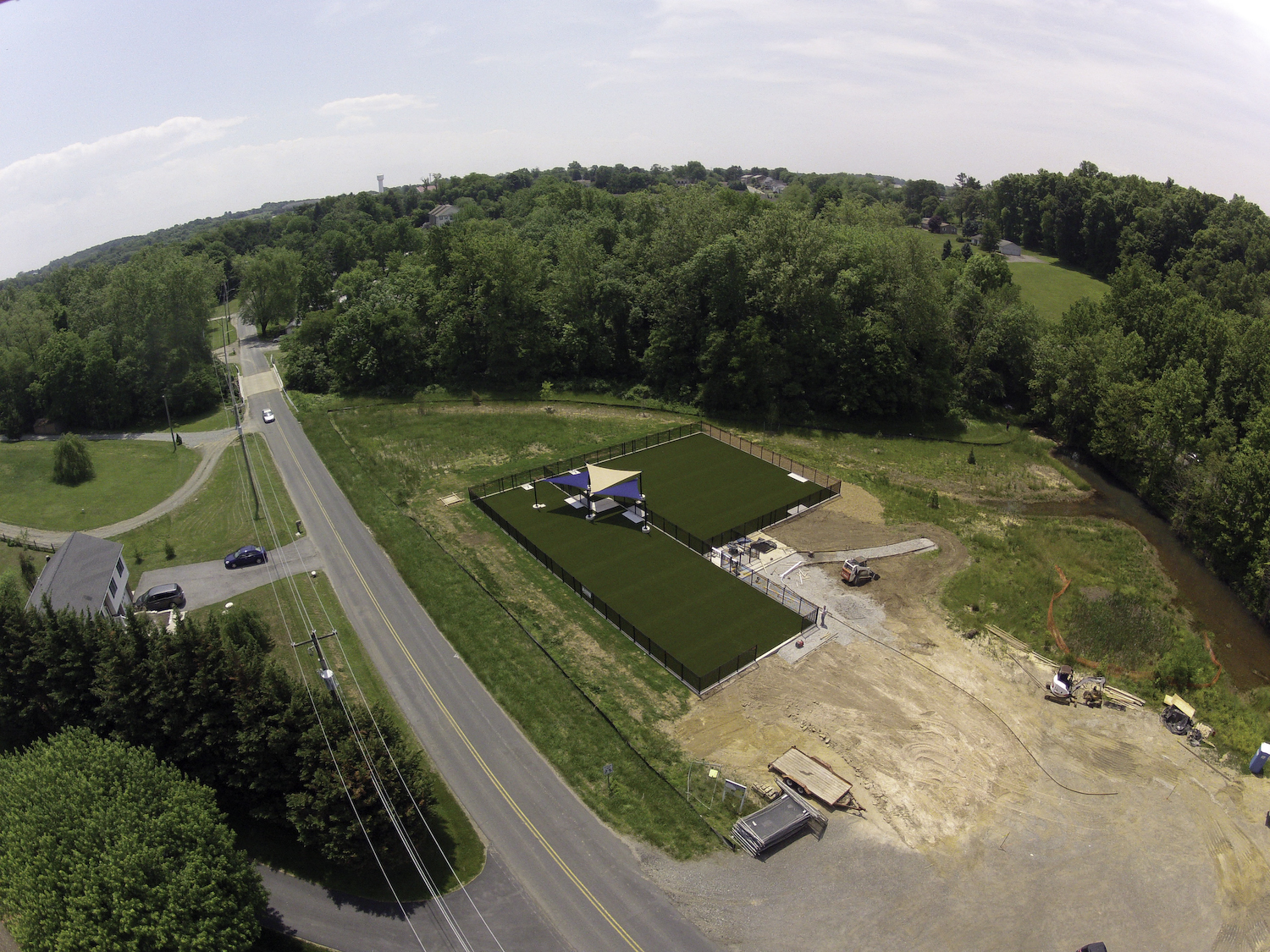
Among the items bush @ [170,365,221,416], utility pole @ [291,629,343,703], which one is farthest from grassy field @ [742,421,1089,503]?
bush @ [170,365,221,416]

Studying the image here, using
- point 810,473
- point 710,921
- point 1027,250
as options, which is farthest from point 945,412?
point 1027,250

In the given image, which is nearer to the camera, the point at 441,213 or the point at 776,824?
the point at 776,824

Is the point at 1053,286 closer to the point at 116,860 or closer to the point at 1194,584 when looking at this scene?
the point at 1194,584

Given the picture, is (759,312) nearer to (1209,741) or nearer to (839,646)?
(839,646)

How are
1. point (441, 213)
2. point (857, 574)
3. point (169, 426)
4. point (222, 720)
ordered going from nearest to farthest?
point (222, 720) → point (857, 574) → point (169, 426) → point (441, 213)

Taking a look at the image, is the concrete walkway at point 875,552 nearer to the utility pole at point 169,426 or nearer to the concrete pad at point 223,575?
the concrete pad at point 223,575

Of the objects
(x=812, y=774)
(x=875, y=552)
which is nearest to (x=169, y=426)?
(x=875, y=552)
